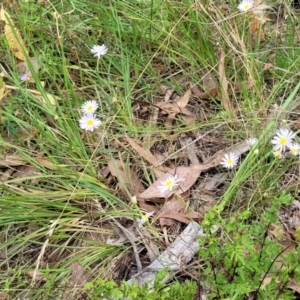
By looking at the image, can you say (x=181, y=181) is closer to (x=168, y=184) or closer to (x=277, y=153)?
(x=168, y=184)

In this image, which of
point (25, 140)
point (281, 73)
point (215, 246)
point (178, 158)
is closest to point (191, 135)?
point (178, 158)

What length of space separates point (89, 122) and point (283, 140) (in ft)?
2.30

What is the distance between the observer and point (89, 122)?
2158 mm

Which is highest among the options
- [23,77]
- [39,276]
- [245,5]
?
[245,5]

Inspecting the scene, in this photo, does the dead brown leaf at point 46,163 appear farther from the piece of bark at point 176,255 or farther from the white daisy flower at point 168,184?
the piece of bark at point 176,255

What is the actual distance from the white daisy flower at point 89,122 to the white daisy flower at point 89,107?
0.04 metres

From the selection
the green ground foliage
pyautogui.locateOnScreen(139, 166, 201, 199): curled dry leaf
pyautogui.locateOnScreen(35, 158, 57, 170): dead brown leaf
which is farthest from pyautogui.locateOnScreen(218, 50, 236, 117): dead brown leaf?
pyautogui.locateOnScreen(35, 158, 57, 170): dead brown leaf

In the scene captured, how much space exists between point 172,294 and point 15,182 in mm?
800

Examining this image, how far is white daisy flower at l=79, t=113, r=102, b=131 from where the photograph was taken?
2.15 metres

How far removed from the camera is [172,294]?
154cm

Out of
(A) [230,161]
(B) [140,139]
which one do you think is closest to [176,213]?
(A) [230,161]

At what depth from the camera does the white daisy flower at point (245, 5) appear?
2209mm

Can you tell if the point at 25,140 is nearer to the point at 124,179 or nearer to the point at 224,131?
the point at 124,179

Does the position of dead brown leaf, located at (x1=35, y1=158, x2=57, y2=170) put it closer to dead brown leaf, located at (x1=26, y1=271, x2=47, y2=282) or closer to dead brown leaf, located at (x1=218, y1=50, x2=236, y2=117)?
dead brown leaf, located at (x1=26, y1=271, x2=47, y2=282)
